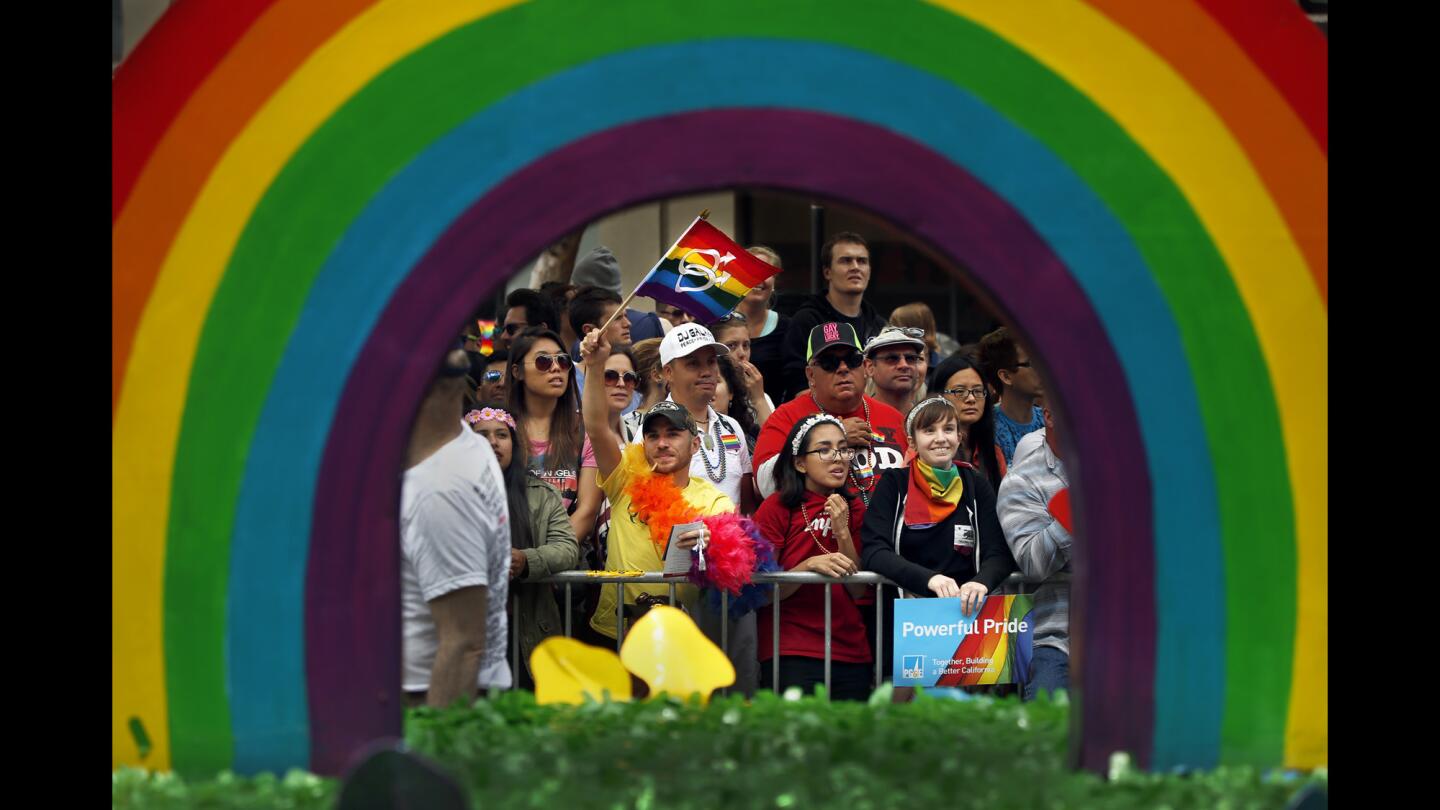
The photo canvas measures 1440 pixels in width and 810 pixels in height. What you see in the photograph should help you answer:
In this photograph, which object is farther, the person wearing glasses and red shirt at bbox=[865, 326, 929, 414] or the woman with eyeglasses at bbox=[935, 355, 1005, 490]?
the person wearing glasses and red shirt at bbox=[865, 326, 929, 414]

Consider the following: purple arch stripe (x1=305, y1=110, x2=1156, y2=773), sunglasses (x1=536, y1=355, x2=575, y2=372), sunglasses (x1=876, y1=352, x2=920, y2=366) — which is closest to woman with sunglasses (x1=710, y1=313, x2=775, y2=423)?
sunglasses (x1=876, y1=352, x2=920, y2=366)

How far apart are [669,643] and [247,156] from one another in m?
1.64

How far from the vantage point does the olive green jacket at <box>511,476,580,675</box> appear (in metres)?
6.12

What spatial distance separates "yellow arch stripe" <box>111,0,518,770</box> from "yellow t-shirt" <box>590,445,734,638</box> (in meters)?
2.46

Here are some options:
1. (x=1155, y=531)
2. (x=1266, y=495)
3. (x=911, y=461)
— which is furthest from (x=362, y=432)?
(x=911, y=461)

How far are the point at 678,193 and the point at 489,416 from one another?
247 centimetres

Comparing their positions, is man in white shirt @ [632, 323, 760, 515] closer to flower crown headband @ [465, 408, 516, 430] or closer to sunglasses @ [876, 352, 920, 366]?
flower crown headband @ [465, 408, 516, 430]

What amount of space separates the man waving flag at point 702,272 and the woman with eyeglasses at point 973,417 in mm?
853

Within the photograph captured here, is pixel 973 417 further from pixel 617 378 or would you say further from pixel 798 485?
pixel 617 378

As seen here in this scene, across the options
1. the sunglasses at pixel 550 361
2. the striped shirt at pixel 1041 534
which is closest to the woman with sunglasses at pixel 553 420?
the sunglasses at pixel 550 361

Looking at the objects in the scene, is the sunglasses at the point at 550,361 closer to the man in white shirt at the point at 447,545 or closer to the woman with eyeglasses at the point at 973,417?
the man in white shirt at the point at 447,545

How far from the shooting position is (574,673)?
4.54 m

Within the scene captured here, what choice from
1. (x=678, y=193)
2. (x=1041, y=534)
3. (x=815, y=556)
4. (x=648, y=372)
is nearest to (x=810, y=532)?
(x=815, y=556)

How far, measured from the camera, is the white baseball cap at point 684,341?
21.4ft
